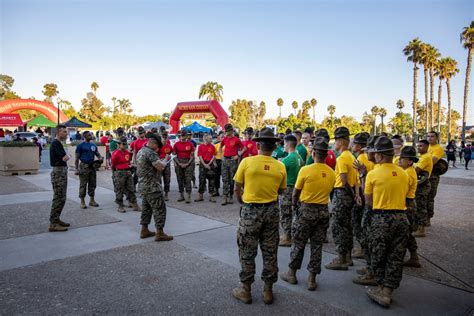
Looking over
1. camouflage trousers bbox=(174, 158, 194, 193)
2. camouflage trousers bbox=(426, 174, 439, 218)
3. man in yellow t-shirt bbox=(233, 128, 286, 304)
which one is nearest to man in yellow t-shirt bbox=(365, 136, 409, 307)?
man in yellow t-shirt bbox=(233, 128, 286, 304)

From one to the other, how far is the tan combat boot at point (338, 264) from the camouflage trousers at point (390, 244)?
2.91ft

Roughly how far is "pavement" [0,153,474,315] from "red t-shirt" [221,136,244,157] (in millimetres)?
2416

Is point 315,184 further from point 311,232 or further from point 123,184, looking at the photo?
point 123,184

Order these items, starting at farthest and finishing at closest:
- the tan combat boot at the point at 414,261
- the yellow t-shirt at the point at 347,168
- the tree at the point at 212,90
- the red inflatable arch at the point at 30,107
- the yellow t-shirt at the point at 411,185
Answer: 1. the tree at the point at 212,90
2. the red inflatable arch at the point at 30,107
3. the tan combat boot at the point at 414,261
4. the yellow t-shirt at the point at 347,168
5. the yellow t-shirt at the point at 411,185

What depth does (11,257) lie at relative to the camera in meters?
5.12

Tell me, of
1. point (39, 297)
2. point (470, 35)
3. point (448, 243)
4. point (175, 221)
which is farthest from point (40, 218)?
point (470, 35)

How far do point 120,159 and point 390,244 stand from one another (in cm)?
650

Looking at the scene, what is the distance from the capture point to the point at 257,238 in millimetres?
3863

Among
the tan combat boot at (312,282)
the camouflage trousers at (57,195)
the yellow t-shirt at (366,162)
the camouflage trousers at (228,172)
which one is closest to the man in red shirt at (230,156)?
the camouflage trousers at (228,172)

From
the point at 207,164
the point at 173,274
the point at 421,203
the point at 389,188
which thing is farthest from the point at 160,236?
the point at 421,203

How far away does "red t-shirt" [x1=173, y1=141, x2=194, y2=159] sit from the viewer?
9453mm

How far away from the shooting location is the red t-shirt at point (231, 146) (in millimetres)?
9297

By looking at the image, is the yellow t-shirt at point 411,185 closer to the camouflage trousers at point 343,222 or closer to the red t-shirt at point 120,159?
the camouflage trousers at point 343,222

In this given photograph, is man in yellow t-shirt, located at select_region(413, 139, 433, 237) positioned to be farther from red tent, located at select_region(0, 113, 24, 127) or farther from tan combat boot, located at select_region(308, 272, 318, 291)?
red tent, located at select_region(0, 113, 24, 127)
